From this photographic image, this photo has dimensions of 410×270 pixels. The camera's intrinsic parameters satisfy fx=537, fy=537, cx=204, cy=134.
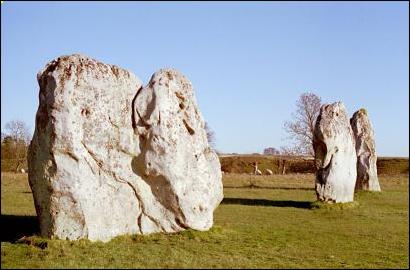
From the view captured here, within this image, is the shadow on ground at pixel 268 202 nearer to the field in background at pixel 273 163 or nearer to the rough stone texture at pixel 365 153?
the rough stone texture at pixel 365 153

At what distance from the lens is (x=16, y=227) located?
18.2 metres

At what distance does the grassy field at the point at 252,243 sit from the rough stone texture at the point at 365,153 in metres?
7.18

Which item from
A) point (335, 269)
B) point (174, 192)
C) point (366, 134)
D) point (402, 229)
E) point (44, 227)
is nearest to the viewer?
point (335, 269)

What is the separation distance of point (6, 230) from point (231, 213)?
10178mm

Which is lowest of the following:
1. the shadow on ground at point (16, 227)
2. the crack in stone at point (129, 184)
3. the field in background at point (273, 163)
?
the field in background at point (273, 163)

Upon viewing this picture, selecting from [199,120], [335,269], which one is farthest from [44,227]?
[335,269]

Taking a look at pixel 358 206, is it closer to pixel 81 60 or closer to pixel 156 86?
pixel 156 86

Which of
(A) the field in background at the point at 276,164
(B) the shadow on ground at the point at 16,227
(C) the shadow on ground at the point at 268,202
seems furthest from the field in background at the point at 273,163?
(B) the shadow on ground at the point at 16,227

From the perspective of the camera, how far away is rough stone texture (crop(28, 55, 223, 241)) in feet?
48.4

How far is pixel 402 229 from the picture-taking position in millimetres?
20406

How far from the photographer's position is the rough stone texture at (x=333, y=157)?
27219 mm

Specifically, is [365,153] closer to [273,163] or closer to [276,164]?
[276,164]

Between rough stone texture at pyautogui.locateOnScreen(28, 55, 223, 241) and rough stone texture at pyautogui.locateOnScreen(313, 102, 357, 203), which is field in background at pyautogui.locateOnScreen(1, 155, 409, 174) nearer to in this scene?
rough stone texture at pyautogui.locateOnScreen(313, 102, 357, 203)

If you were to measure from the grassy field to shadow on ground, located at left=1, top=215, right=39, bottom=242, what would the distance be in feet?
0.10
